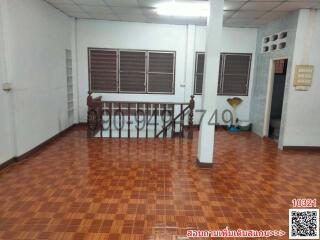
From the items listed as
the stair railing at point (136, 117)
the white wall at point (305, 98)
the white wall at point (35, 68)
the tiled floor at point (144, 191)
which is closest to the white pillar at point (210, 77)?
the tiled floor at point (144, 191)

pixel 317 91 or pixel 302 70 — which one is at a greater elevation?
pixel 302 70

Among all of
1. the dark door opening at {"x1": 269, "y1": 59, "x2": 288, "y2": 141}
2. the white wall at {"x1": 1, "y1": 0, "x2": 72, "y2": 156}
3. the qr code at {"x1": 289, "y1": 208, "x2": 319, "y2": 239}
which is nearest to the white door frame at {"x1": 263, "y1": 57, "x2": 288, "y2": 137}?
the dark door opening at {"x1": 269, "y1": 59, "x2": 288, "y2": 141}

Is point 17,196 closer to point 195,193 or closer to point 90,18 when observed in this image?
point 195,193

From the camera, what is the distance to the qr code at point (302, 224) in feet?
7.66

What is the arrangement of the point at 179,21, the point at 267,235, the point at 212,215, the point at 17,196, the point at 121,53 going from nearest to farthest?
the point at 267,235
the point at 212,215
the point at 17,196
the point at 179,21
the point at 121,53

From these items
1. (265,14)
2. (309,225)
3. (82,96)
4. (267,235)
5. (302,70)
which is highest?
(265,14)

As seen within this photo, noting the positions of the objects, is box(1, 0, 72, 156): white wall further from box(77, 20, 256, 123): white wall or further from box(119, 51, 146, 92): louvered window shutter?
box(119, 51, 146, 92): louvered window shutter

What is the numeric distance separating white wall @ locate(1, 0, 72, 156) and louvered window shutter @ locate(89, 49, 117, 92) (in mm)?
952

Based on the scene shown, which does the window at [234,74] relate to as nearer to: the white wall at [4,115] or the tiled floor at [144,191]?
the tiled floor at [144,191]

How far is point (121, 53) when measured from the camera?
7230 mm

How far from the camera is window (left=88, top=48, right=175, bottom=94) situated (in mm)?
7234

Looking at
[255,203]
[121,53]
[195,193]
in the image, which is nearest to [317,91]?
[255,203]

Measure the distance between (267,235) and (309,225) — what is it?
0.42m

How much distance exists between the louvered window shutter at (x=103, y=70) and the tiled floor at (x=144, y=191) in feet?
8.11
